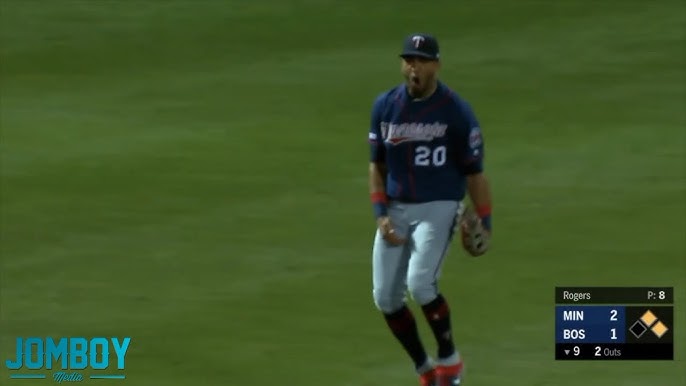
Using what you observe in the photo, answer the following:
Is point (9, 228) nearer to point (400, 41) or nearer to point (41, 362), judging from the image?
point (41, 362)

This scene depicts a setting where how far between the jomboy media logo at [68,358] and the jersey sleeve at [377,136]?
2.49 m

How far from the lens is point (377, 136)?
10.8 m

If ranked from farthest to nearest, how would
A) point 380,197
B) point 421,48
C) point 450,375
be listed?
point 380,197
point 450,375
point 421,48

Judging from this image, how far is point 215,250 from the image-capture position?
14.6 m

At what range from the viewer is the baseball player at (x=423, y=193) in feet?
34.5

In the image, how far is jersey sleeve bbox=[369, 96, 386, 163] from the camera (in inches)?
424

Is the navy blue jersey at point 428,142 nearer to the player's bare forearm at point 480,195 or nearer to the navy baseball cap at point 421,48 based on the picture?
the player's bare forearm at point 480,195

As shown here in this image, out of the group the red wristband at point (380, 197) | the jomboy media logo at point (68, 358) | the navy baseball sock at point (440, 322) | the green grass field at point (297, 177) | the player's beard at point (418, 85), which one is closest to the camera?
the player's beard at point (418, 85)

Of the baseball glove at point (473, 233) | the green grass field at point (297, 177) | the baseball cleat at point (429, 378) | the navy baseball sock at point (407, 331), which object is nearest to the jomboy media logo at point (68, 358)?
the green grass field at point (297, 177)

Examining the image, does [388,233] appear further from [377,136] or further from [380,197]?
[377,136]

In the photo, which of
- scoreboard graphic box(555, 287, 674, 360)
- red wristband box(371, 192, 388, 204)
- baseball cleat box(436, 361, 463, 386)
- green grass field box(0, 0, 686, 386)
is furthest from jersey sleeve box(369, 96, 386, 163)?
scoreboard graphic box(555, 287, 674, 360)

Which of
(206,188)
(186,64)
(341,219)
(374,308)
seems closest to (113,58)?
(186,64)

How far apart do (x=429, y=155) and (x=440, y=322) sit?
3.67 ft

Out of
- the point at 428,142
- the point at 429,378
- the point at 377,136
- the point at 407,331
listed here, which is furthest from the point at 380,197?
the point at 429,378
